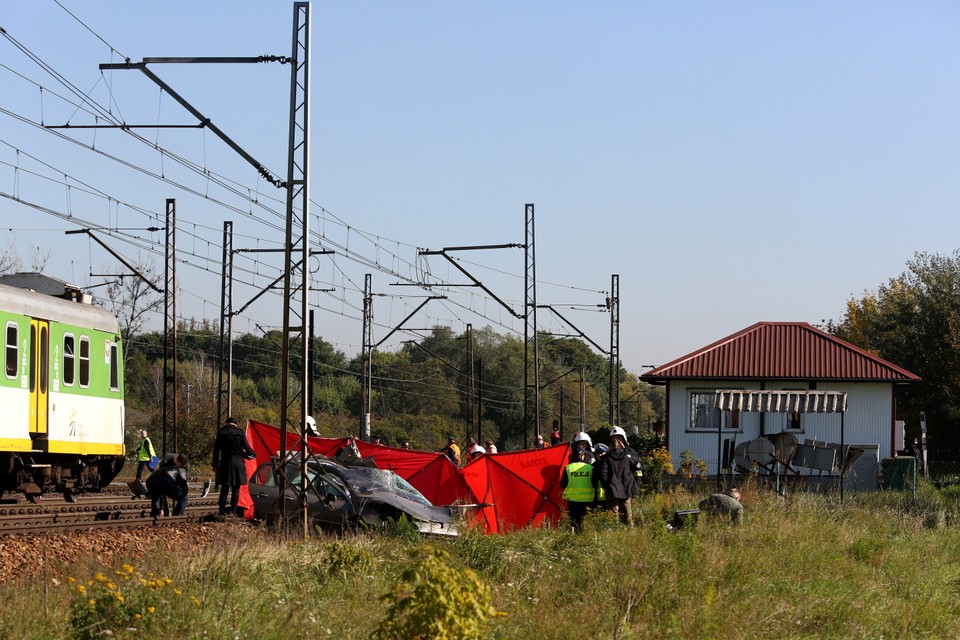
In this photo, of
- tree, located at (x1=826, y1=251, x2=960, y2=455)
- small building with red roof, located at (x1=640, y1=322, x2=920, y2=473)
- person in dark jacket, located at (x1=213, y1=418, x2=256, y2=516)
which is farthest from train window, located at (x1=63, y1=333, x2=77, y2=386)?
tree, located at (x1=826, y1=251, x2=960, y2=455)

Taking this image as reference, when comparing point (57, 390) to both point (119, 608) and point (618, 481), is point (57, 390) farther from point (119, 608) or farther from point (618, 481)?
point (119, 608)

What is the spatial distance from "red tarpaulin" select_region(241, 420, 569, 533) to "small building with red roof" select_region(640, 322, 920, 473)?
20.6 m

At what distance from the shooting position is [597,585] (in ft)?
41.1

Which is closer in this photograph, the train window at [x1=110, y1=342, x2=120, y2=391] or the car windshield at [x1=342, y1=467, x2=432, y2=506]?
the car windshield at [x1=342, y1=467, x2=432, y2=506]

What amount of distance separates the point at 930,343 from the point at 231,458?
141 feet

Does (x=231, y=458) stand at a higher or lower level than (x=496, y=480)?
higher

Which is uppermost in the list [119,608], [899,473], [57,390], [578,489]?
[57,390]

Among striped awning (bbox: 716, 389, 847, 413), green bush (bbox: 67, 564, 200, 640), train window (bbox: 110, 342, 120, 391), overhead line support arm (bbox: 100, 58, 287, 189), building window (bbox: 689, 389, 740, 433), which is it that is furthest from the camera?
building window (bbox: 689, 389, 740, 433)

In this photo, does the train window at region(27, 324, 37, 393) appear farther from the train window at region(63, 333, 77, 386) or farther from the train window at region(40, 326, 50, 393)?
the train window at region(63, 333, 77, 386)

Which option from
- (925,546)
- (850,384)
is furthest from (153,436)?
(925,546)

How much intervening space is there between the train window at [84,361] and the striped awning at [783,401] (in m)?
14.2

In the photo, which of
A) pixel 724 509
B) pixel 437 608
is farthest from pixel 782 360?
pixel 437 608

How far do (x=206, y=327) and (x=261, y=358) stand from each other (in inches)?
327

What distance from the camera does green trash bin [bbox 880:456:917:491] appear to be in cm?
2930
